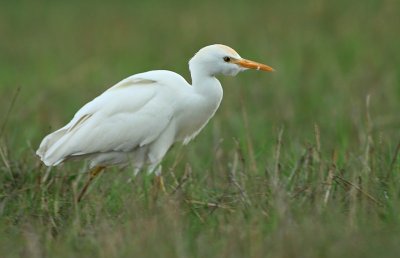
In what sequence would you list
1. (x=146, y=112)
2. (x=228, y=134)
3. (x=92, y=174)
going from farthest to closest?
(x=228, y=134) → (x=92, y=174) → (x=146, y=112)

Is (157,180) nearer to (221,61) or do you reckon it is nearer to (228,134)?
(221,61)

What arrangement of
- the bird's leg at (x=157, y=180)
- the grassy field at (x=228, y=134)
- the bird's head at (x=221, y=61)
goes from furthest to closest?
the bird's head at (x=221, y=61)
the bird's leg at (x=157, y=180)
the grassy field at (x=228, y=134)

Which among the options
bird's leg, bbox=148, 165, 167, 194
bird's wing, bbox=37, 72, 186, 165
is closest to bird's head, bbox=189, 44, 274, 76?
bird's wing, bbox=37, 72, 186, 165

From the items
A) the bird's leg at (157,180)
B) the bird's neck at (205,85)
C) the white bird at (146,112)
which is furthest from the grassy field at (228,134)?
the bird's neck at (205,85)

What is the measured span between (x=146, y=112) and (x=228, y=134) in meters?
2.90

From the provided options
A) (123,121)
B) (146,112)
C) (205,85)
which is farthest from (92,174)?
(205,85)

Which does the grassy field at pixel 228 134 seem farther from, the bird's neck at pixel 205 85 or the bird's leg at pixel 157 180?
the bird's neck at pixel 205 85

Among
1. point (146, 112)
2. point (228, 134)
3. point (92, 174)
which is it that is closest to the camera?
point (146, 112)

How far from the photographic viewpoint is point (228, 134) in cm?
874

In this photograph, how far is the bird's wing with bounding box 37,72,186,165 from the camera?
5895 mm

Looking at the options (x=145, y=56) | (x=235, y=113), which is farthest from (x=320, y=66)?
(x=145, y=56)

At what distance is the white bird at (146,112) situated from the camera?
589cm

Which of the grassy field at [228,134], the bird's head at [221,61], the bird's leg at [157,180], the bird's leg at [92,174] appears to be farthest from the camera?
the bird's head at [221,61]

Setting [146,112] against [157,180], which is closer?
[157,180]
